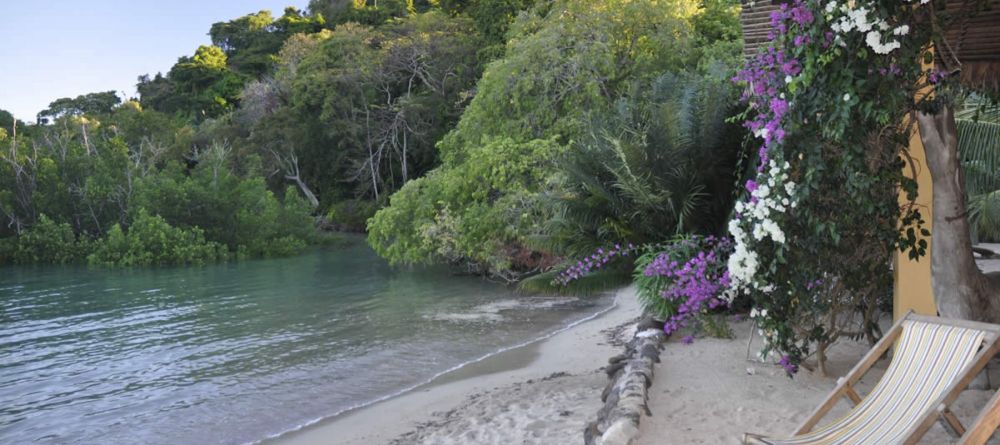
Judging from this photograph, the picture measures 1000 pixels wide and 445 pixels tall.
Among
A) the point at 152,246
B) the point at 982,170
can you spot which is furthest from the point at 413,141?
the point at 982,170

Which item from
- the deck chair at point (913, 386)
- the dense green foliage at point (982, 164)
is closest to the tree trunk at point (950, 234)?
the deck chair at point (913, 386)

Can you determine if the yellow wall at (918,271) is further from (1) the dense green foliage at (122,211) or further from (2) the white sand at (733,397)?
(1) the dense green foliage at (122,211)

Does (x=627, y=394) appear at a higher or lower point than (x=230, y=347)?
higher

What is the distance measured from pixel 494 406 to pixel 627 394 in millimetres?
1795

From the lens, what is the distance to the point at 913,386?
13.6 feet

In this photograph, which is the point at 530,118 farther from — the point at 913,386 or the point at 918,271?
the point at 913,386

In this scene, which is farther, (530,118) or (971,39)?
(530,118)

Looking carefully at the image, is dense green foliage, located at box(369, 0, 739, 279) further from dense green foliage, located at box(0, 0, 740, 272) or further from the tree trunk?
the tree trunk

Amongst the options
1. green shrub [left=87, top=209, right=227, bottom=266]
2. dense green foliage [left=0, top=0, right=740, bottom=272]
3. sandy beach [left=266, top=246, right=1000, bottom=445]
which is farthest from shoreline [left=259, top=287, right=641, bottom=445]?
green shrub [left=87, top=209, right=227, bottom=266]

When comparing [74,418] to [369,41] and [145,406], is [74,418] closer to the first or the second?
[145,406]

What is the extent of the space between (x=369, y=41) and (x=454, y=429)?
32.4 metres

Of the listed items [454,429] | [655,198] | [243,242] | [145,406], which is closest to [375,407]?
[454,429]

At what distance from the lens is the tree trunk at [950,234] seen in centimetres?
505

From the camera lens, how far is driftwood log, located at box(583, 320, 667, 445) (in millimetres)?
4922
